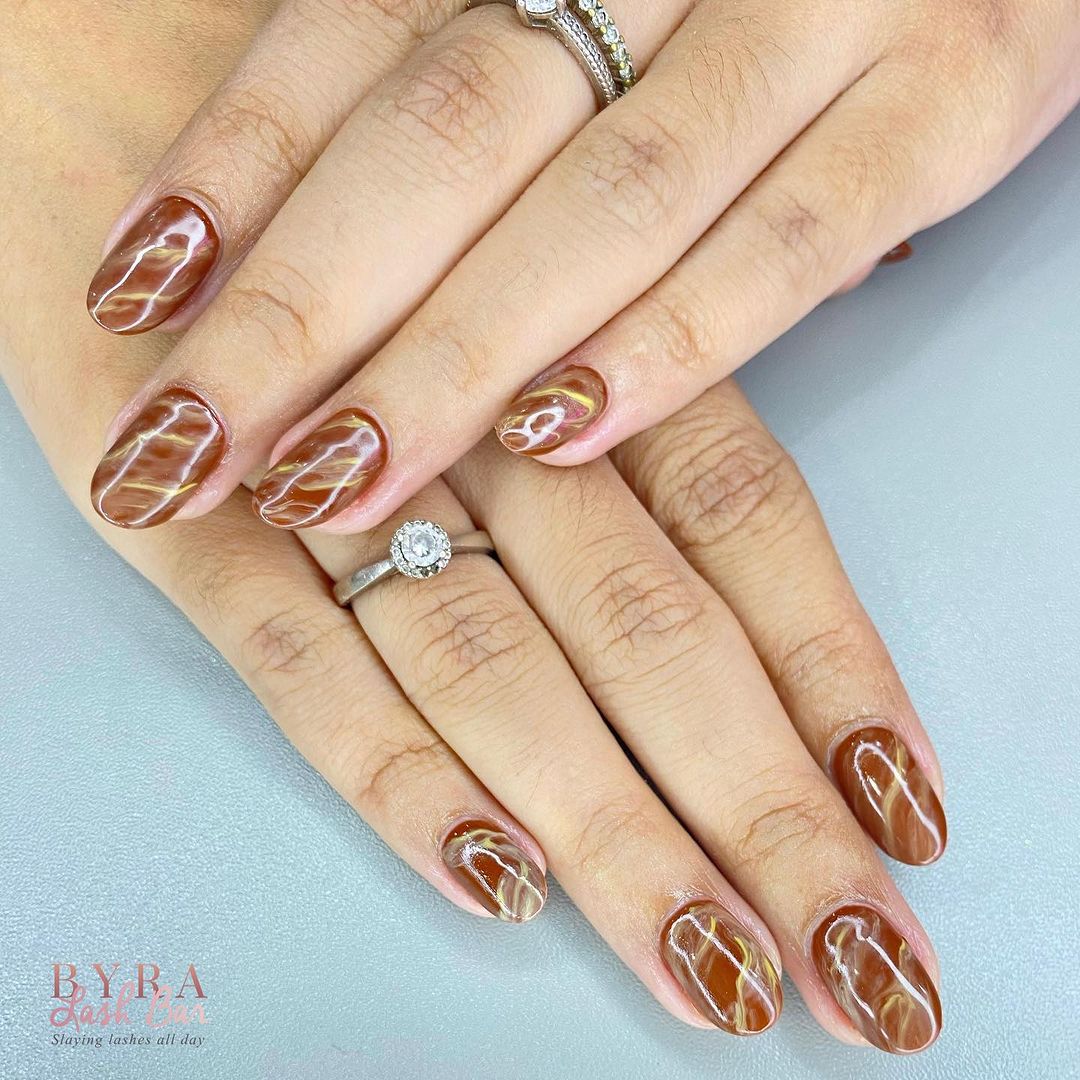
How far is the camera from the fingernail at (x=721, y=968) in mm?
683

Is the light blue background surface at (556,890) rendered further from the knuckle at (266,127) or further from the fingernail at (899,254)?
the knuckle at (266,127)

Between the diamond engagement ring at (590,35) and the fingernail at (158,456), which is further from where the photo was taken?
the diamond engagement ring at (590,35)

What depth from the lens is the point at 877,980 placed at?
69cm

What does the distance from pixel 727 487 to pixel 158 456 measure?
45cm

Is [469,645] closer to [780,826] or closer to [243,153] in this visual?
[780,826]

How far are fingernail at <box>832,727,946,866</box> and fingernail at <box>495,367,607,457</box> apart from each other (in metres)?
0.30

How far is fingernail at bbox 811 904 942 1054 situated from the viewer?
68cm

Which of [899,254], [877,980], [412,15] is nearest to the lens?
[877,980]

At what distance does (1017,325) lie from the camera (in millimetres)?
1062

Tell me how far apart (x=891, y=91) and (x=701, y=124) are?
7.4 inches

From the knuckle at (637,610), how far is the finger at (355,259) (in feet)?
0.66

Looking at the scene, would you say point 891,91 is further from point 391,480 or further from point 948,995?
point 948,995

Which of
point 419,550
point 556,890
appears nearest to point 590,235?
point 419,550

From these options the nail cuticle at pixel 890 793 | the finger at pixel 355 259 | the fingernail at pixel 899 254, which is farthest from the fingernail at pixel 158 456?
the fingernail at pixel 899 254
